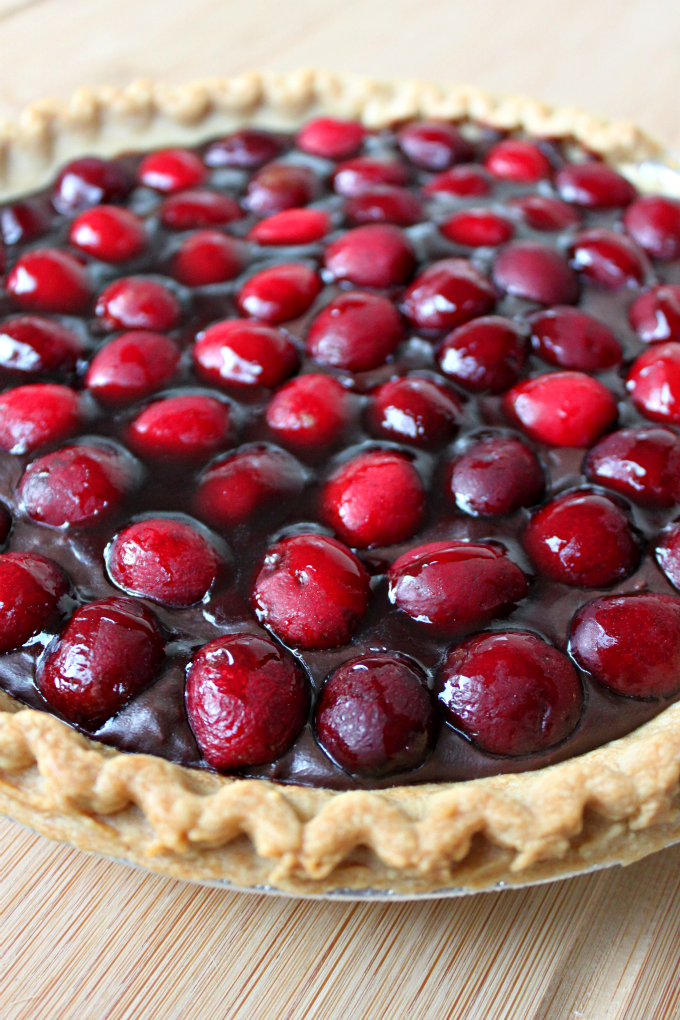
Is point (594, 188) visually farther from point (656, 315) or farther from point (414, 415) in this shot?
point (414, 415)

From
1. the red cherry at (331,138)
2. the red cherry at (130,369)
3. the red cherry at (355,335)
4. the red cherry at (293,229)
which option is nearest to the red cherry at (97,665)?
the red cherry at (130,369)

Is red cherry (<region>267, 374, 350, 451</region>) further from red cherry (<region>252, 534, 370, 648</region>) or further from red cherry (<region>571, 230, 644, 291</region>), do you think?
red cherry (<region>571, 230, 644, 291</region>)

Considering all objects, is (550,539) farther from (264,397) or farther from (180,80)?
(180,80)

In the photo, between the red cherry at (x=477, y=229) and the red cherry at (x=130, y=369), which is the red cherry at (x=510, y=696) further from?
the red cherry at (x=477, y=229)

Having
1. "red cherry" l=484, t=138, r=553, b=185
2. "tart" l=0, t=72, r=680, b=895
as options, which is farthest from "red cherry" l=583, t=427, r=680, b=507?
"red cherry" l=484, t=138, r=553, b=185

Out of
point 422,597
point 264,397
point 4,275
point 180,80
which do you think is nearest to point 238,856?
point 422,597

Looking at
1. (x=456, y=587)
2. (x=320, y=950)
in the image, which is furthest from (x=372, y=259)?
(x=320, y=950)
